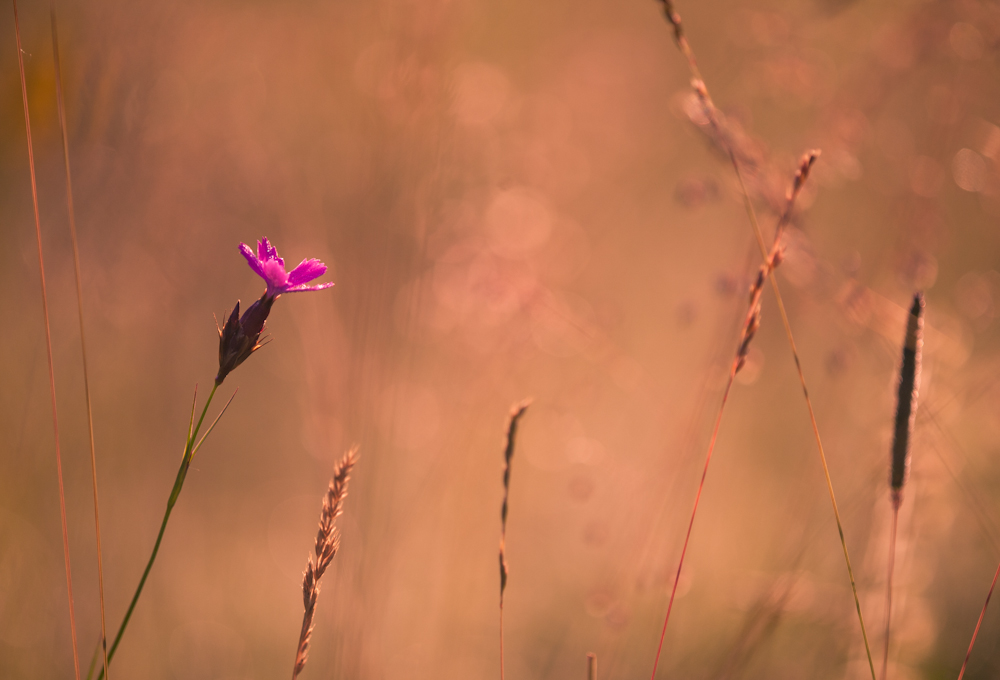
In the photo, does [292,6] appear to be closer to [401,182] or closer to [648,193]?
[401,182]

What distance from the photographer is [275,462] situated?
2215 mm

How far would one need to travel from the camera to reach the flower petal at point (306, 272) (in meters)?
0.66

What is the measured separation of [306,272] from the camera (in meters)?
0.67

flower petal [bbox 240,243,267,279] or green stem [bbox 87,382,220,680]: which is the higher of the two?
flower petal [bbox 240,243,267,279]

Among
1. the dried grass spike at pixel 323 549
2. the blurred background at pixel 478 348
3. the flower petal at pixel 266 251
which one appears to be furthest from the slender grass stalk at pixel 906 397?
the flower petal at pixel 266 251

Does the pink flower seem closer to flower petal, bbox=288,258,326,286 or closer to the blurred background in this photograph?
flower petal, bbox=288,258,326,286

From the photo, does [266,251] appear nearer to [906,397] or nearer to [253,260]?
[253,260]

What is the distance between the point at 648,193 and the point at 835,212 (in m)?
0.88

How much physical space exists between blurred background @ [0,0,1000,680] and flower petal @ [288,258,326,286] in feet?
2.40

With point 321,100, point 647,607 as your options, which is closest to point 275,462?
point 647,607

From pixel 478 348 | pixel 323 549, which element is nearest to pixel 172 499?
pixel 323 549

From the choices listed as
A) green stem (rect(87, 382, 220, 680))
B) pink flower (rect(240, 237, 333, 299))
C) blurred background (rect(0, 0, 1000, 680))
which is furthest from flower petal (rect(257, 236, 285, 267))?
blurred background (rect(0, 0, 1000, 680))

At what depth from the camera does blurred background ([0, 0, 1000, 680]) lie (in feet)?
4.38

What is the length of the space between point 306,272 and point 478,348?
1265 millimetres
